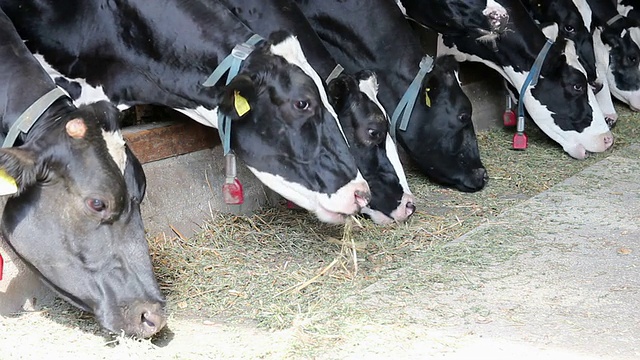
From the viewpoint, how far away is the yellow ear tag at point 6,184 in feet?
11.5

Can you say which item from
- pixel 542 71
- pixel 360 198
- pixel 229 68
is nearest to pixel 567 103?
pixel 542 71

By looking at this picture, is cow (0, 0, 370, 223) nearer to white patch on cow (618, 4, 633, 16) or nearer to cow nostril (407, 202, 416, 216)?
cow nostril (407, 202, 416, 216)

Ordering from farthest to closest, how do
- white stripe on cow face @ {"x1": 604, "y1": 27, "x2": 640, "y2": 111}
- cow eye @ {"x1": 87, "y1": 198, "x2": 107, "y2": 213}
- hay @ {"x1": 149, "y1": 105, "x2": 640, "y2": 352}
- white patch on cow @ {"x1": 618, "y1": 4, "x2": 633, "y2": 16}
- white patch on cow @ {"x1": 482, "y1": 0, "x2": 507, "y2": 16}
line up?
white patch on cow @ {"x1": 618, "y1": 4, "x2": 633, "y2": 16} < white stripe on cow face @ {"x1": 604, "y1": 27, "x2": 640, "y2": 111} < white patch on cow @ {"x1": 482, "y1": 0, "x2": 507, "y2": 16} < hay @ {"x1": 149, "y1": 105, "x2": 640, "y2": 352} < cow eye @ {"x1": 87, "y1": 198, "x2": 107, "y2": 213}

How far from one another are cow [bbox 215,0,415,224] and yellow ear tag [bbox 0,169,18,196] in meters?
2.19

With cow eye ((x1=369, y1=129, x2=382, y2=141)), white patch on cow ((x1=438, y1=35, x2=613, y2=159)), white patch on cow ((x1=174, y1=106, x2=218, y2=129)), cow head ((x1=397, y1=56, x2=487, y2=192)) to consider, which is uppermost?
white patch on cow ((x1=174, y1=106, x2=218, y2=129))

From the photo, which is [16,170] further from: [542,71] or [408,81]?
[542,71]

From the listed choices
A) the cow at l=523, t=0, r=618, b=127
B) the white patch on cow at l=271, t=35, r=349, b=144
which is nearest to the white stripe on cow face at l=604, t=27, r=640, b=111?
the cow at l=523, t=0, r=618, b=127

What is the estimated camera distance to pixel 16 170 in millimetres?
3520

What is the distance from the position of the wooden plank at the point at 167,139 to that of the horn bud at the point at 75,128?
53.0 inches

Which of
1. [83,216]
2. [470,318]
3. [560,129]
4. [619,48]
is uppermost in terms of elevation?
[83,216]

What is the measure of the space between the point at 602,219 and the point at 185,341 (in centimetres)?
281

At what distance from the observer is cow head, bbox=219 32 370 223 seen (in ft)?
15.1

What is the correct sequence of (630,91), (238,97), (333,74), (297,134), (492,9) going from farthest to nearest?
(630,91), (492,9), (333,74), (297,134), (238,97)

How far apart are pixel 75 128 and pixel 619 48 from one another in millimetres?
6476
